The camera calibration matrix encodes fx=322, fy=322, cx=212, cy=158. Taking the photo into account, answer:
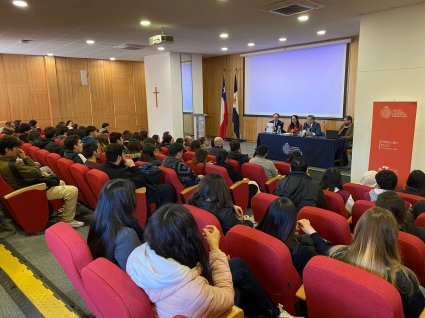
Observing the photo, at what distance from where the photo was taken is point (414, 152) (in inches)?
220

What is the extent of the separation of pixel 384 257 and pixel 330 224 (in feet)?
2.41

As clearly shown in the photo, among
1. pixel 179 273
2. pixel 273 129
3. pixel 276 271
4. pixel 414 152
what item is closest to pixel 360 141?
pixel 414 152

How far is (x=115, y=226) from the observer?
2023 millimetres

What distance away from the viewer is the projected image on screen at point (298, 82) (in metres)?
9.11

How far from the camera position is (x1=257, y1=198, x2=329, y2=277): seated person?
6.84 ft

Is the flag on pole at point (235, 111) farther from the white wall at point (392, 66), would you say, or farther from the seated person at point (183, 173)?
the seated person at point (183, 173)

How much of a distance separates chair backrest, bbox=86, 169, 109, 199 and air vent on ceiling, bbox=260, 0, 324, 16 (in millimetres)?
3823

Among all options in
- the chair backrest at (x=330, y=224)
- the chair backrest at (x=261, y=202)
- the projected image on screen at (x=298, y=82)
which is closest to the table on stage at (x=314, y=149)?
the projected image on screen at (x=298, y=82)

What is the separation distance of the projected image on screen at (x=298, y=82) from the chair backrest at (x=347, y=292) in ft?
27.7

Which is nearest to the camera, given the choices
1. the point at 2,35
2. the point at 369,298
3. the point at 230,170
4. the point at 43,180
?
the point at 369,298

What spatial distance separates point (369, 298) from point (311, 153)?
668cm

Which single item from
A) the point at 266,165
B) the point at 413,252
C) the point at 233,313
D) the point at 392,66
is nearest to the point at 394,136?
the point at 392,66

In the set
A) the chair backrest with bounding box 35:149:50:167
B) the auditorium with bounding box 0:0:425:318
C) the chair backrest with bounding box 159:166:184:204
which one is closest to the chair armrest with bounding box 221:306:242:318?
the auditorium with bounding box 0:0:425:318

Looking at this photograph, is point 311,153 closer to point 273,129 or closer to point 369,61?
point 273,129
